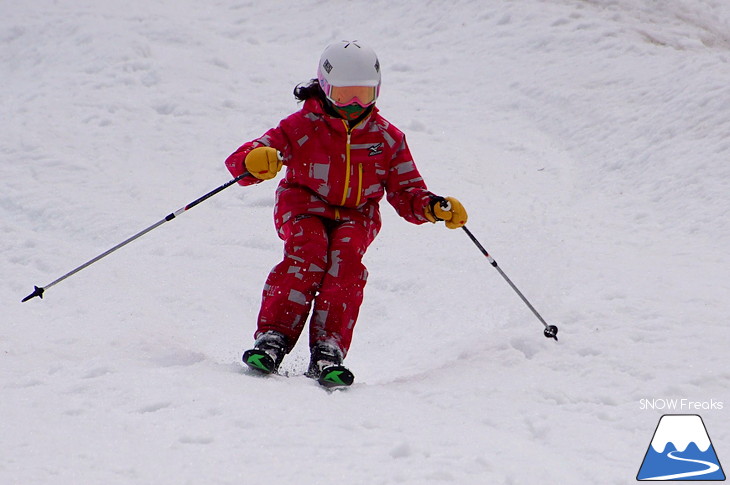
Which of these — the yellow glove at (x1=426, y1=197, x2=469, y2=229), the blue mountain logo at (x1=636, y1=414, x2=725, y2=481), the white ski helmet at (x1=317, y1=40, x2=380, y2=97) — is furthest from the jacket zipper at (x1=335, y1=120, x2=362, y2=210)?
the blue mountain logo at (x1=636, y1=414, x2=725, y2=481)

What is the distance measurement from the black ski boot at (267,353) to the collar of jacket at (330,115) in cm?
116

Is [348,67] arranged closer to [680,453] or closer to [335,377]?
[335,377]

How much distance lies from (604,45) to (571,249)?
4.60 meters

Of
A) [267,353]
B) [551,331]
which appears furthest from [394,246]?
[267,353]

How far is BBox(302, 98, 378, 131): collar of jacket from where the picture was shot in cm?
452

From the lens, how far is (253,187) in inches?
301

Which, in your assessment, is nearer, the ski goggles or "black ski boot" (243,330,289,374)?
"black ski boot" (243,330,289,374)

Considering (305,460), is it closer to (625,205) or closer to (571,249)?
(571,249)

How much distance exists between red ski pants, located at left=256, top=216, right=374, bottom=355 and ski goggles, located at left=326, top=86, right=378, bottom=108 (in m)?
0.66

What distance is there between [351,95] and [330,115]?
0.65ft

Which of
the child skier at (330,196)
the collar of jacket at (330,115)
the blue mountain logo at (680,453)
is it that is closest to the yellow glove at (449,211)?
the child skier at (330,196)

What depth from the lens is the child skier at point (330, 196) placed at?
4320mm

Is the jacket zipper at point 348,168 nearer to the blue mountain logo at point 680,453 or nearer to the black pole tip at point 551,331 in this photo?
the black pole tip at point 551,331

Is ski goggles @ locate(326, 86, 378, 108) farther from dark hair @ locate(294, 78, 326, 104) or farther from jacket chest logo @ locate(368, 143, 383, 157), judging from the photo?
jacket chest logo @ locate(368, 143, 383, 157)
